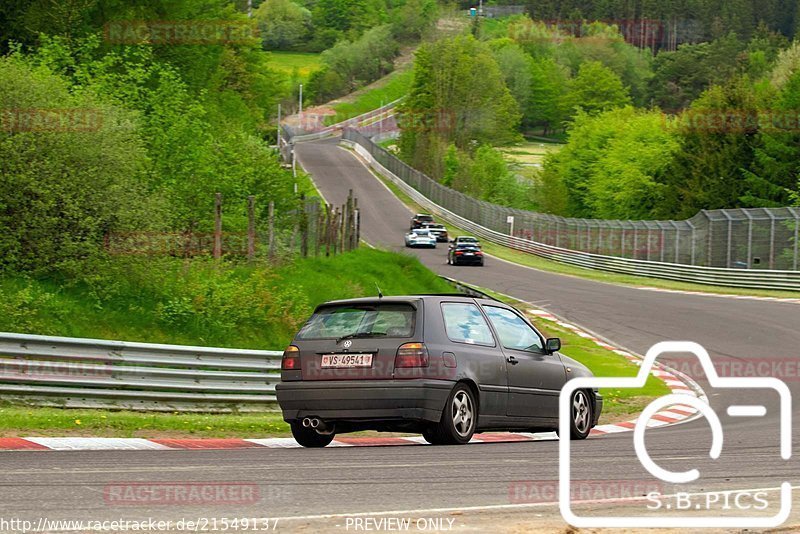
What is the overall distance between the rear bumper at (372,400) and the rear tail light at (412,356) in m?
0.17

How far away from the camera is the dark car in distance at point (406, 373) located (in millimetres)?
12016

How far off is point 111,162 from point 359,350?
34.4 ft

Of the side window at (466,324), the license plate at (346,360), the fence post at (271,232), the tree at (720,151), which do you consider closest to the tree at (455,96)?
the tree at (720,151)

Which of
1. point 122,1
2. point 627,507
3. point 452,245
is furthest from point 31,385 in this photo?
point 452,245

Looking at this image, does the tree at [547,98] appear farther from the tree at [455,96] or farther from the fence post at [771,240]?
the fence post at [771,240]

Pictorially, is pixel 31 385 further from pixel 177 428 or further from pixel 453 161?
pixel 453 161

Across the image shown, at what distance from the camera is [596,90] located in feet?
570

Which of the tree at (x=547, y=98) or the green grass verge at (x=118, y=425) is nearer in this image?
the green grass verge at (x=118, y=425)

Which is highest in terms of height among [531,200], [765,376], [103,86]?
[103,86]

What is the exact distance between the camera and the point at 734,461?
10.9m

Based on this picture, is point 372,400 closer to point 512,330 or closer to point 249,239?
point 512,330

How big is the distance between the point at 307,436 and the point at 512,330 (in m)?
2.59

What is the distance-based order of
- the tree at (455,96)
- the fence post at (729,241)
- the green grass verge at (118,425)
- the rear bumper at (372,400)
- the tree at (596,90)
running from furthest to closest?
the tree at (596,90)
the tree at (455,96)
the fence post at (729,241)
the green grass verge at (118,425)
the rear bumper at (372,400)

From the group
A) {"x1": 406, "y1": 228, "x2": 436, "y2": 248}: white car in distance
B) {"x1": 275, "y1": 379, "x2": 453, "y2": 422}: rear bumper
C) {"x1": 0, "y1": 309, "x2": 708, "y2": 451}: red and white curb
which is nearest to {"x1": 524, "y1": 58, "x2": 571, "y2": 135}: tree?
{"x1": 406, "y1": 228, "x2": 436, "y2": 248}: white car in distance
